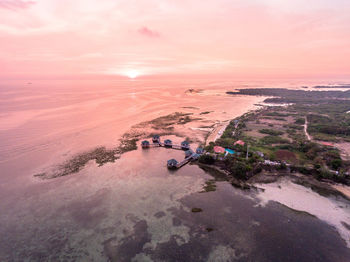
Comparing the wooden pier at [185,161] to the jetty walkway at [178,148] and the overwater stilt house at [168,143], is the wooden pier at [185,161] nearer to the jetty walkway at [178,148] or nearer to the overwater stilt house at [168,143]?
the jetty walkway at [178,148]

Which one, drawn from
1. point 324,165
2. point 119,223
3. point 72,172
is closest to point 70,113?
point 72,172

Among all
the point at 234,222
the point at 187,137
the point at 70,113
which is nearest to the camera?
the point at 234,222

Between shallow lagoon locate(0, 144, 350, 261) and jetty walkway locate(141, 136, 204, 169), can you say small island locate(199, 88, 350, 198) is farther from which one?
shallow lagoon locate(0, 144, 350, 261)

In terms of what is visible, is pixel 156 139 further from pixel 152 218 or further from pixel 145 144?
pixel 152 218

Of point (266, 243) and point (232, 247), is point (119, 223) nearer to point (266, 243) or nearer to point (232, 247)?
point (232, 247)

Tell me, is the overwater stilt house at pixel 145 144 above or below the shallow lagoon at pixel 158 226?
above

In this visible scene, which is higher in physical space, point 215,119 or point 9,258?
point 215,119

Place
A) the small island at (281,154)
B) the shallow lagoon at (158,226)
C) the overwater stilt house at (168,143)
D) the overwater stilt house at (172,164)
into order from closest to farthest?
the shallow lagoon at (158,226) < the small island at (281,154) < the overwater stilt house at (172,164) < the overwater stilt house at (168,143)

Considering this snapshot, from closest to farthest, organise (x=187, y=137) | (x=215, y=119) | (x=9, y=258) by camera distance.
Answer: (x=9, y=258) < (x=187, y=137) < (x=215, y=119)

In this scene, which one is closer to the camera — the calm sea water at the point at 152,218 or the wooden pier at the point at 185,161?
the calm sea water at the point at 152,218

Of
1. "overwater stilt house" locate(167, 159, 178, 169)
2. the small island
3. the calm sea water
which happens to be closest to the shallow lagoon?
the calm sea water

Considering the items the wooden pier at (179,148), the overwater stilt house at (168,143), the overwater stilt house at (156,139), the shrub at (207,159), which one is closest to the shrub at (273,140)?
the shrub at (207,159)
